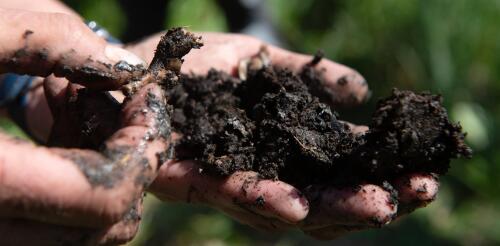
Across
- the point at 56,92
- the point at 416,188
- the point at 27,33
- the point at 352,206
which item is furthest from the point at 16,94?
the point at 416,188

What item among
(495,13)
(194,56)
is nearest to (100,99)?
(194,56)

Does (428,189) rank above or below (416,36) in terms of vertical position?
below

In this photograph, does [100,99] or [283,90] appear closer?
[100,99]

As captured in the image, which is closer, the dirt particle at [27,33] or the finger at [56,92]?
the dirt particle at [27,33]

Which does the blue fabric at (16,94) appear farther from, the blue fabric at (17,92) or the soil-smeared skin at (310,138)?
the soil-smeared skin at (310,138)

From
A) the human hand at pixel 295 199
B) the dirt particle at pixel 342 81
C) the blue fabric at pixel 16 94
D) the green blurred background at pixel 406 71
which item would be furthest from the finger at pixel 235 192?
the green blurred background at pixel 406 71

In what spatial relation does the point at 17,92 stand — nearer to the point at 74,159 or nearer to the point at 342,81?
the point at 74,159

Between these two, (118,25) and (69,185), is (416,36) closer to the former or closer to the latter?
(118,25)
